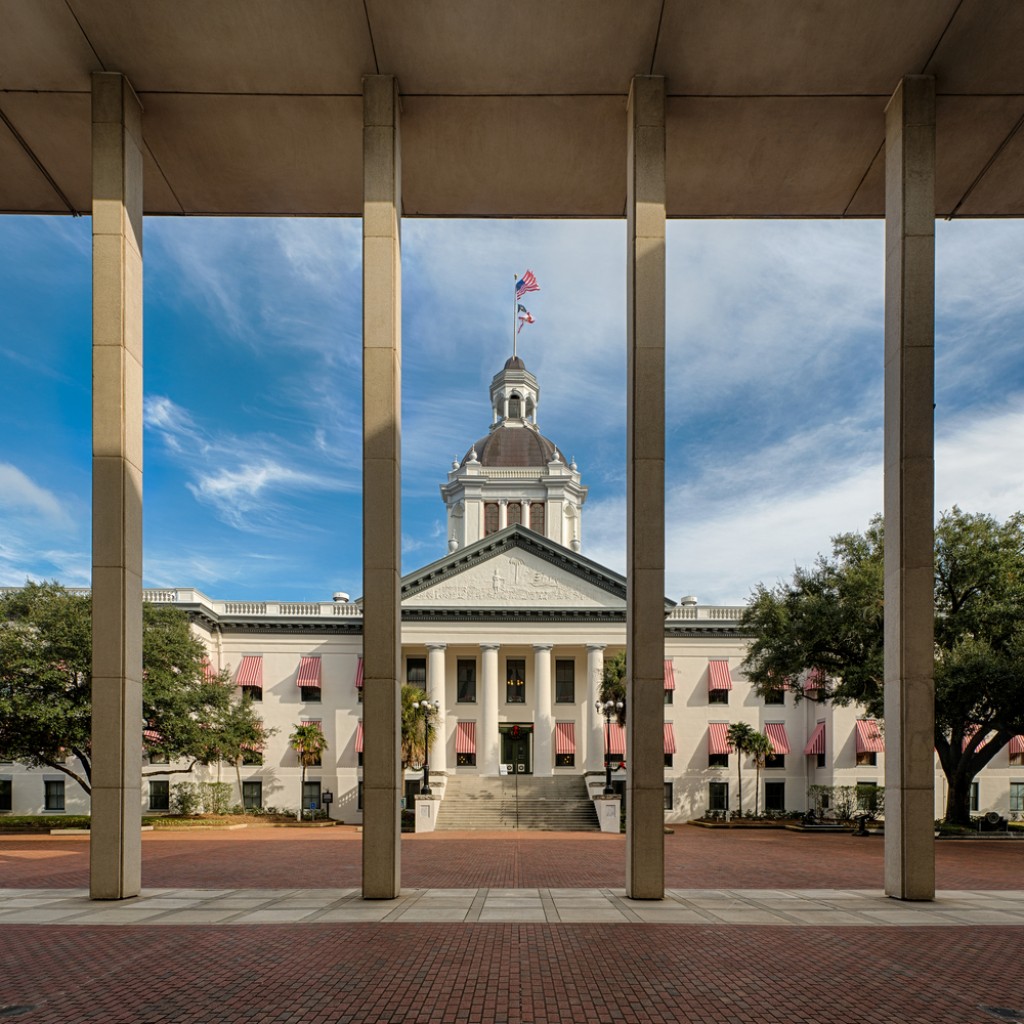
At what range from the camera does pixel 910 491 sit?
15.1m

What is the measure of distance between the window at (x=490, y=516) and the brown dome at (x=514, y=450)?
11.5 feet

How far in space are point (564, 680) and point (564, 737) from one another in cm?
370

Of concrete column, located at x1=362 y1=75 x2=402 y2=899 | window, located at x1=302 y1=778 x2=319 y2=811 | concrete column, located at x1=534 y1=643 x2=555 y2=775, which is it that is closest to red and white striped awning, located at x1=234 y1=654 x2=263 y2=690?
window, located at x1=302 y1=778 x2=319 y2=811

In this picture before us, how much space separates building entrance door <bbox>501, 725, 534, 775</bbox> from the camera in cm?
5453

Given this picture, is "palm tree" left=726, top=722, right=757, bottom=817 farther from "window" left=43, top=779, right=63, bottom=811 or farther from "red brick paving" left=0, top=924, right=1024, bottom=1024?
"red brick paving" left=0, top=924, right=1024, bottom=1024

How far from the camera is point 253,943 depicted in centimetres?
1125

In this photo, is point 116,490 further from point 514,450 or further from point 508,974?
point 514,450

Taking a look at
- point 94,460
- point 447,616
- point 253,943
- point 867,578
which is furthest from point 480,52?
point 447,616

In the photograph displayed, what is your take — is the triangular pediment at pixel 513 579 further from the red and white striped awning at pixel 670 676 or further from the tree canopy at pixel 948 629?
the tree canopy at pixel 948 629

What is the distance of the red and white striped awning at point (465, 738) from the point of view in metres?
54.2

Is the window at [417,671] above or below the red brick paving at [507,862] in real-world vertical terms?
above

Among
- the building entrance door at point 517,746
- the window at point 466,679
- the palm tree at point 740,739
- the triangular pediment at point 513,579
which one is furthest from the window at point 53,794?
the palm tree at point 740,739

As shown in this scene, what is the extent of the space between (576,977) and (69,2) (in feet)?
50.2

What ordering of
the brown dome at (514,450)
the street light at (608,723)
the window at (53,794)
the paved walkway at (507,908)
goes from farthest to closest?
the brown dome at (514,450), the window at (53,794), the street light at (608,723), the paved walkway at (507,908)
